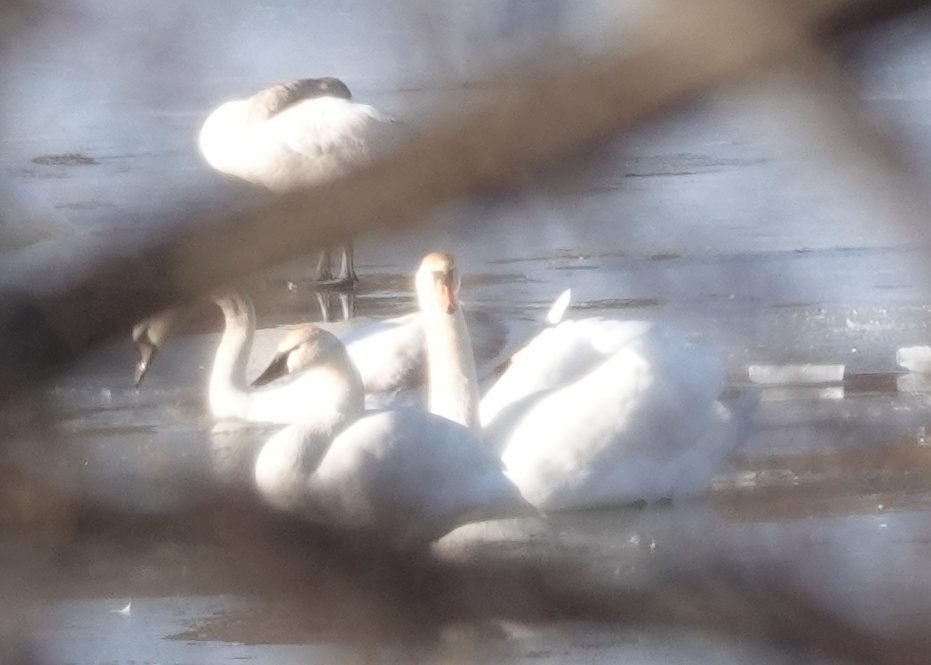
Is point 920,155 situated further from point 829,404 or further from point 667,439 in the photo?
point 667,439

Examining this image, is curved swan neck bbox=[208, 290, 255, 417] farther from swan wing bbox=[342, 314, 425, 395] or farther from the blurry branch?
the blurry branch

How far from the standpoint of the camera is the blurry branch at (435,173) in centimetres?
50

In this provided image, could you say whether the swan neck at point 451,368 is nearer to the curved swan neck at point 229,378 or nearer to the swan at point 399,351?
the curved swan neck at point 229,378

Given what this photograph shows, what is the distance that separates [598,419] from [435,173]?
14.4ft

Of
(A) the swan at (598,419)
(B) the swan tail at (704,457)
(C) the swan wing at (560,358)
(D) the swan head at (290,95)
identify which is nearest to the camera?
(D) the swan head at (290,95)

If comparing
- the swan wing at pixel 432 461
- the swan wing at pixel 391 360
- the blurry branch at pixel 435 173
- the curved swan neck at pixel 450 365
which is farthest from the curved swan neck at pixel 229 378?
the blurry branch at pixel 435 173

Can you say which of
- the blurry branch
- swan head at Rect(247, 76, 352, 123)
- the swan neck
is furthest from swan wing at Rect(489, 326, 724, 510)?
the blurry branch

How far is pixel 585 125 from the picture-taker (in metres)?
0.52

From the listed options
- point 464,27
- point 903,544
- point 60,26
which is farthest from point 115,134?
point 903,544

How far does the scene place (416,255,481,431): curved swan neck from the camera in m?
5.17

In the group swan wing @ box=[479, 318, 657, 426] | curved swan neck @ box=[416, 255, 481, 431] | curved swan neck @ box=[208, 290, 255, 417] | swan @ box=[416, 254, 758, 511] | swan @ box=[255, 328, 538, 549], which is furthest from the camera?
curved swan neck @ box=[416, 255, 481, 431]

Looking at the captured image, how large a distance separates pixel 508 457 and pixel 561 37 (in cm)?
434

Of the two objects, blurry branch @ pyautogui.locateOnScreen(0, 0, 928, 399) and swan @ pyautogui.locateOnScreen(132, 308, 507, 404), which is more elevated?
swan @ pyautogui.locateOnScreen(132, 308, 507, 404)

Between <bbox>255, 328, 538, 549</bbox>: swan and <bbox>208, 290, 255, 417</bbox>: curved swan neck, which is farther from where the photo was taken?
<bbox>208, 290, 255, 417</bbox>: curved swan neck
